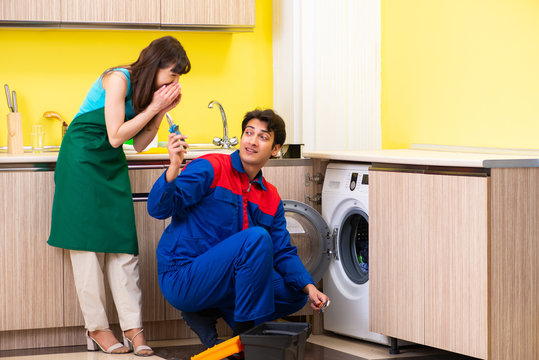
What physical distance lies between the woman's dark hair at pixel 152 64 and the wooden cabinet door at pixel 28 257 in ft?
1.93

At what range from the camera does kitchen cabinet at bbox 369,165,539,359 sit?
9.21ft

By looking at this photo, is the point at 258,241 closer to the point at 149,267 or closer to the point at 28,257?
the point at 149,267

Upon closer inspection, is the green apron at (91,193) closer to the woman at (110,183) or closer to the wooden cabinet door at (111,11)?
the woman at (110,183)

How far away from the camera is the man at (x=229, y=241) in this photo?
282cm

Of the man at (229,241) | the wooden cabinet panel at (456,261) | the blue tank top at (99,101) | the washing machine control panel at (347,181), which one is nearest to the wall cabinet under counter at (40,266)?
the blue tank top at (99,101)

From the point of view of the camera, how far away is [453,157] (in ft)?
9.88

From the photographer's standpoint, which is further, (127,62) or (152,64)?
(127,62)

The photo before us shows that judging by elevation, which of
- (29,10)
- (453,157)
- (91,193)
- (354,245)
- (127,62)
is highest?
(29,10)

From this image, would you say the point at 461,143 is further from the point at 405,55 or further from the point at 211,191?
the point at 211,191

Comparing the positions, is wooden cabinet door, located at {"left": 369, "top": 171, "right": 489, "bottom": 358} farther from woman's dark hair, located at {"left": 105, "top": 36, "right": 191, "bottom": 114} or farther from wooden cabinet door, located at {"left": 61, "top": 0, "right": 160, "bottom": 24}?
wooden cabinet door, located at {"left": 61, "top": 0, "right": 160, "bottom": 24}

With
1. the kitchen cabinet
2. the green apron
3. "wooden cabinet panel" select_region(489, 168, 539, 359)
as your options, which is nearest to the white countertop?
the green apron

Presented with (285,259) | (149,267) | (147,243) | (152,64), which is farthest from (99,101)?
(285,259)

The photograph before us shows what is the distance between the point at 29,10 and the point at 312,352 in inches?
80.5

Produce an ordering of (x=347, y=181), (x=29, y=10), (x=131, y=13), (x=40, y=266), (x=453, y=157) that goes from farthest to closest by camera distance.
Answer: (x=131, y=13) < (x=29, y=10) < (x=347, y=181) < (x=40, y=266) < (x=453, y=157)
